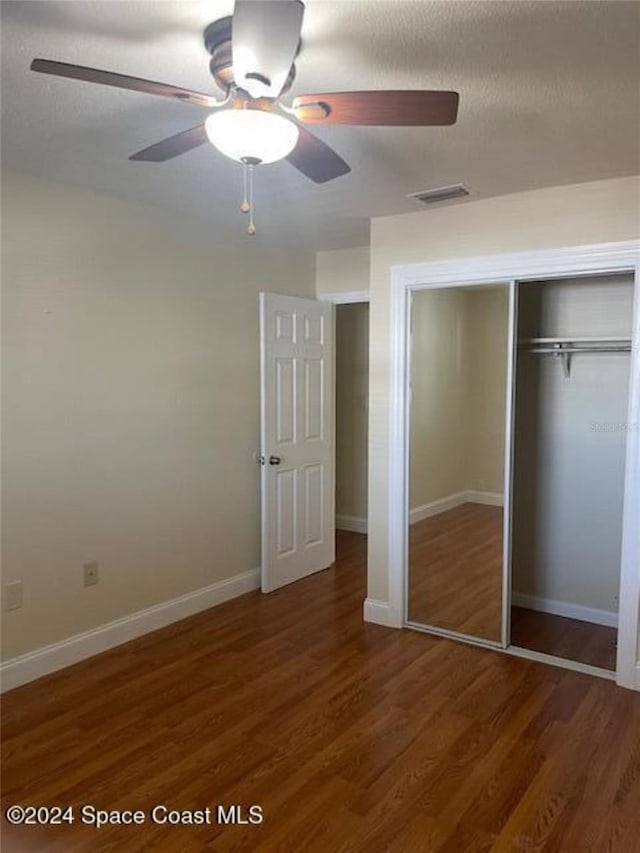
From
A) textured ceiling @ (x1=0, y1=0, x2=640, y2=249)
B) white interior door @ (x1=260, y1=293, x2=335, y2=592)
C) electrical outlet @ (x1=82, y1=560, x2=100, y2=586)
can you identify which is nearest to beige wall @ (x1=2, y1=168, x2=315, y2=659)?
electrical outlet @ (x1=82, y1=560, x2=100, y2=586)

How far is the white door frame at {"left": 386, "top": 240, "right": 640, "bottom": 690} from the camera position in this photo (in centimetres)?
298

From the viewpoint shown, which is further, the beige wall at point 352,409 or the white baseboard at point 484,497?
the beige wall at point 352,409

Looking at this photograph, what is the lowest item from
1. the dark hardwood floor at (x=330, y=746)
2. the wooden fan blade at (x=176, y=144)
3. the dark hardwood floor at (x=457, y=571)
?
the dark hardwood floor at (x=330, y=746)

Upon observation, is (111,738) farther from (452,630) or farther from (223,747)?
(452,630)

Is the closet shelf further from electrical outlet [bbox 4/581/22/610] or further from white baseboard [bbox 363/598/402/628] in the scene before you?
electrical outlet [bbox 4/581/22/610]

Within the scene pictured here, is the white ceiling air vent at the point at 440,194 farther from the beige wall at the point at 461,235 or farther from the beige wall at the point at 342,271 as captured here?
the beige wall at the point at 342,271

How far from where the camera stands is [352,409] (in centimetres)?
607

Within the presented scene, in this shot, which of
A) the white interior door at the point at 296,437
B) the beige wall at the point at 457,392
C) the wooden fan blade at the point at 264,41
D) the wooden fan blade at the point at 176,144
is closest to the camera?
the wooden fan blade at the point at 264,41

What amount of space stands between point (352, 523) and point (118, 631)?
9.70 ft

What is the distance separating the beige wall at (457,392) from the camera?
3559 mm

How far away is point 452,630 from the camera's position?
3.69m

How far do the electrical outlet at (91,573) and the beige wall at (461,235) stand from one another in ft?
5.23

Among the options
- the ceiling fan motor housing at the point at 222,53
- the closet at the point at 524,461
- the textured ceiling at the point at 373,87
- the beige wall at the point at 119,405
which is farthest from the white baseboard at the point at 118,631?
the ceiling fan motor housing at the point at 222,53

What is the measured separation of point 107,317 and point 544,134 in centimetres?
231
